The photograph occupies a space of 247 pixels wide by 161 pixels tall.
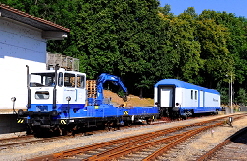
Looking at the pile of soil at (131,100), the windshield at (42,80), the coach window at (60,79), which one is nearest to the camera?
the coach window at (60,79)

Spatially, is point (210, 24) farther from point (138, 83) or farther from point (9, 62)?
point (9, 62)

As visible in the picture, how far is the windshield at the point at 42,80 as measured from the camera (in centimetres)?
1582

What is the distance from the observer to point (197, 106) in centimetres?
3459

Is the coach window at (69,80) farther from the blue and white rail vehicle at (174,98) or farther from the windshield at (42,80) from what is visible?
the blue and white rail vehicle at (174,98)

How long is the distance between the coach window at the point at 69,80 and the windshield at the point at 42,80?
56cm

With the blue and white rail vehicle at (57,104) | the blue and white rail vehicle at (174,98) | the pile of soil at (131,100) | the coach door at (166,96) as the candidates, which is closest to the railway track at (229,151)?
the blue and white rail vehicle at (57,104)

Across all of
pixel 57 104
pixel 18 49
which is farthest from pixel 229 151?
pixel 18 49

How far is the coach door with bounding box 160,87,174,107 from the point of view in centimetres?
2981

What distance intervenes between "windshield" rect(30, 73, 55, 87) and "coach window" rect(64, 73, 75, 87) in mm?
558

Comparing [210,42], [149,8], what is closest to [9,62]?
[149,8]

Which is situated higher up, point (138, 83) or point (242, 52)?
point (242, 52)

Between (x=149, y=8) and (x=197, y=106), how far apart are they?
22347mm

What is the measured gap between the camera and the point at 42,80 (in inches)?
634

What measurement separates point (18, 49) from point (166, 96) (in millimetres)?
Answer: 15261
